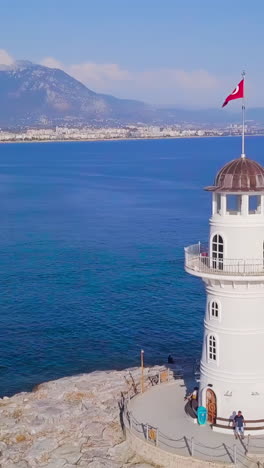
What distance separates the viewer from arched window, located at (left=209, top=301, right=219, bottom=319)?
70.2 feet

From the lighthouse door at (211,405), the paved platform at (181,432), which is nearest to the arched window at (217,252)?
the lighthouse door at (211,405)

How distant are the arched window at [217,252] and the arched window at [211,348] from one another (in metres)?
2.38

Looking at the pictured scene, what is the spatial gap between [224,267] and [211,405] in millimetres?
4638

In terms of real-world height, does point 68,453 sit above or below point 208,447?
below

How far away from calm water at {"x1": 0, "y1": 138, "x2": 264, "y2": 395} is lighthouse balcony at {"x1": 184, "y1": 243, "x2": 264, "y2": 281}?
1350cm

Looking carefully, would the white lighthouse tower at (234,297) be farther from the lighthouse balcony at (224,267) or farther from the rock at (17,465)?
the rock at (17,465)

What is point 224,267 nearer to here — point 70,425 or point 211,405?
point 211,405

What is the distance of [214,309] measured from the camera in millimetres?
21516

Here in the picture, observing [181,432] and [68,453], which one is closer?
[181,432]

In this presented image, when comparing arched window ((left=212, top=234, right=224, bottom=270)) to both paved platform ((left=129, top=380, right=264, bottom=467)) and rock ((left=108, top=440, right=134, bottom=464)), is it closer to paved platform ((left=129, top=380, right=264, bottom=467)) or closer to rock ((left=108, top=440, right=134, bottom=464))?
paved platform ((left=129, top=380, right=264, bottom=467))

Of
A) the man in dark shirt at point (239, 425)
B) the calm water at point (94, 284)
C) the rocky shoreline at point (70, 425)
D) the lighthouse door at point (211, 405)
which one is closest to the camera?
the man in dark shirt at point (239, 425)

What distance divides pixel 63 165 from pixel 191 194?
252ft

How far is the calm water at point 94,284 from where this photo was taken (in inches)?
1387

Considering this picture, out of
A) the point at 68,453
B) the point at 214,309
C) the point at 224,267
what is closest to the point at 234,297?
the point at 214,309
